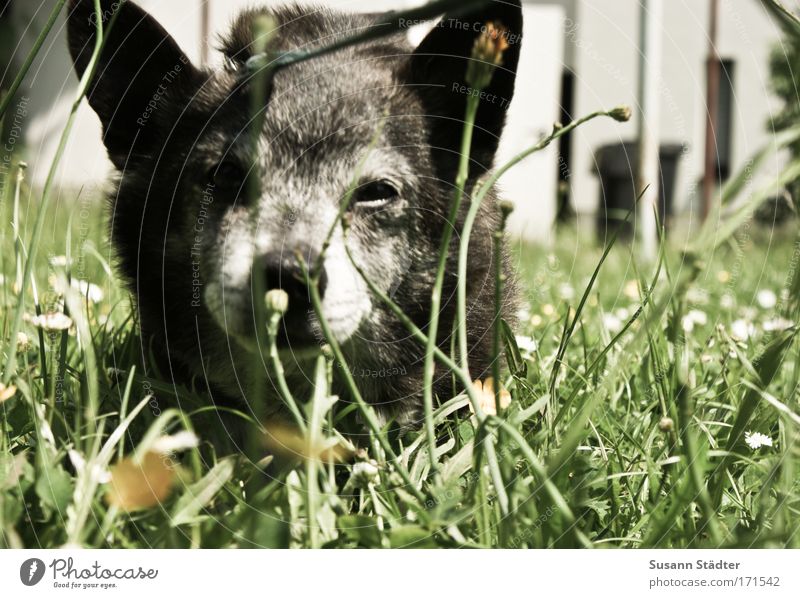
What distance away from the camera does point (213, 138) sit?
4.94ft

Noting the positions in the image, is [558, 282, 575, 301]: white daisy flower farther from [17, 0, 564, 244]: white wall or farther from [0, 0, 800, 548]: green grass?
[0, 0, 800, 548]: green grass

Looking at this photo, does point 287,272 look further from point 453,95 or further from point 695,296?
point 695,296

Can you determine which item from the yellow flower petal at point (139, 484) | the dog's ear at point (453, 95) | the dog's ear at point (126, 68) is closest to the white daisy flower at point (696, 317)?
the dog's ear at point (453, 95)

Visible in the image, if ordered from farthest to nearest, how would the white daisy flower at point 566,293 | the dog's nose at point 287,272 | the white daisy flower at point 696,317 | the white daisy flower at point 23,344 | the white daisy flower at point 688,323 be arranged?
1. the white daisy flower at point 566,293
2. the white daisy flower at point 696,317
3. the white daisy flower at point 688,323
4. the white daisy flower at point 23,344
5. the dog's nose at point 287,272

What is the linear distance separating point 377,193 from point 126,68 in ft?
1.76

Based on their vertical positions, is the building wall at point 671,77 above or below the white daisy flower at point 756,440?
above

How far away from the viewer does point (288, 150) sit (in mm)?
1498

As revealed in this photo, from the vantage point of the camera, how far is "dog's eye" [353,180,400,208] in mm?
1494

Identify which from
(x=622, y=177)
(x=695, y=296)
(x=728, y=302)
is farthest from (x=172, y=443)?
(x=622, y=177)

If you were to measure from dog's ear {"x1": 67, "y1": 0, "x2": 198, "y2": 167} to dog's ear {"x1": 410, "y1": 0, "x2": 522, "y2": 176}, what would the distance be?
0.47 m

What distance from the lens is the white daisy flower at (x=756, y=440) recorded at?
1264 millimetres

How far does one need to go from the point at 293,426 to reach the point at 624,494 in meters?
0.55

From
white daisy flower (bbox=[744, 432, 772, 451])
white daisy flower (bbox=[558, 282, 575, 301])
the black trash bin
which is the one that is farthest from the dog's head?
the black trash bin

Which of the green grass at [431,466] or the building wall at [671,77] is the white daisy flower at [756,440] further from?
the building wall at [671,77]
